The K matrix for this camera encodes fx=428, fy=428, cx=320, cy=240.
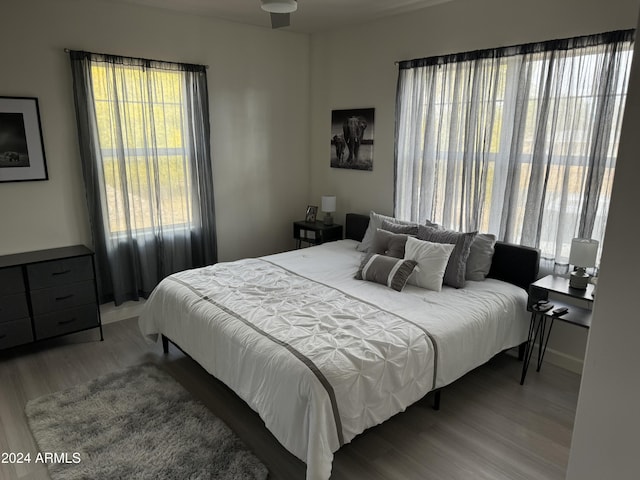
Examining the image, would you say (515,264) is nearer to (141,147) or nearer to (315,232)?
(315,232)

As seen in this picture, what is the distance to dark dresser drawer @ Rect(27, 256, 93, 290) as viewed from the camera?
3.42 m

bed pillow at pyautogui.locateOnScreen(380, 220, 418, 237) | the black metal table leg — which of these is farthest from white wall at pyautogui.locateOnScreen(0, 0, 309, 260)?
the black metal table leg

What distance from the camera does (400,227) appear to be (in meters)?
3.97

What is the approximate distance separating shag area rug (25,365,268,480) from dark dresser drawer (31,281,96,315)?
825 millimetres

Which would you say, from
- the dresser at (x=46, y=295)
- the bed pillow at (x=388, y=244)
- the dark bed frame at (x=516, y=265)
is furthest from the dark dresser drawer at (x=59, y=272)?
the dark bed frame at (x=516, y=265)

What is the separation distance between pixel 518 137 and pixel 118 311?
13.2 feet

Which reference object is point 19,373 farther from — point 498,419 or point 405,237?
point 498,419

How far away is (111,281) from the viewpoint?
4.10 metres

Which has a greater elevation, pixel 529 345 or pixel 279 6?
pixel 279 6

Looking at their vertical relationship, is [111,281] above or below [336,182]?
below

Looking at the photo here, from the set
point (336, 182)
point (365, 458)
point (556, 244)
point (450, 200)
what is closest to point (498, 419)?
point (365, 458)

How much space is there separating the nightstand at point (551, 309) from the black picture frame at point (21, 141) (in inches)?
162

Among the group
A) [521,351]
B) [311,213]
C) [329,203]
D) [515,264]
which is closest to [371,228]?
[329,203]

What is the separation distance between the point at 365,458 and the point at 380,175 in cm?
299
